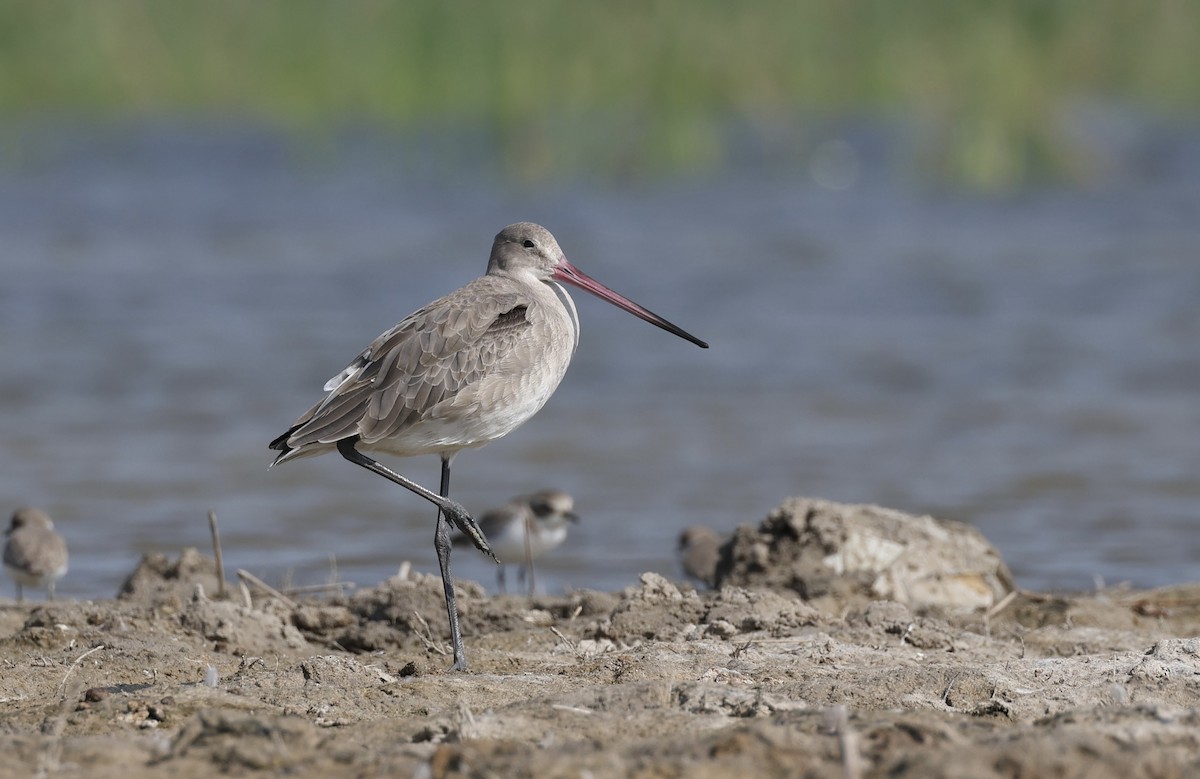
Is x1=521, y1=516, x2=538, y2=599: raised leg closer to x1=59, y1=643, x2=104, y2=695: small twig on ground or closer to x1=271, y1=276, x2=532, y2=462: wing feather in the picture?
x1=271, y1=276, x2=532, y2=462: wing feather

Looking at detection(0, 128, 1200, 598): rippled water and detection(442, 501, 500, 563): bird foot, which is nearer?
detection(442, 501, 500, 563): bird foot

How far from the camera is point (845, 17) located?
24.8 m

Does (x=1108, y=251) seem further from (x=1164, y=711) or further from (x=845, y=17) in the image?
(x=1164, y=711)

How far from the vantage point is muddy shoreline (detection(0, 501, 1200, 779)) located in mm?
3934

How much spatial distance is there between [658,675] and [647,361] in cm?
795

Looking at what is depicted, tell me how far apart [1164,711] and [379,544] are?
16.9 feet

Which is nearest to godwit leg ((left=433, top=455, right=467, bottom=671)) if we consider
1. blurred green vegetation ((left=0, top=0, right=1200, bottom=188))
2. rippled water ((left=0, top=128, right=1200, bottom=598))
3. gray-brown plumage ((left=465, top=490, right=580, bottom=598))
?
gray-brown plumage ((left=465, top=490, right=580, bottom=598))

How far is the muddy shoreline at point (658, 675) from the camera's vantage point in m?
3.93

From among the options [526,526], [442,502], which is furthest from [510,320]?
[526,526]

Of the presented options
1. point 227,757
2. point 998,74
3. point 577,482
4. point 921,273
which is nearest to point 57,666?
point 227,757

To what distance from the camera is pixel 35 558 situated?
23.3ft

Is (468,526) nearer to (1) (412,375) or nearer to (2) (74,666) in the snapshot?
(1) (412,375)

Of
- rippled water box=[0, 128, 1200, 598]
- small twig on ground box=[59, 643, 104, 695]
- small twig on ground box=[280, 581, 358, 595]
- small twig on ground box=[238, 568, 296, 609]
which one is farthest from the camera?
rippled water box=[0, 128, 1200, 598]

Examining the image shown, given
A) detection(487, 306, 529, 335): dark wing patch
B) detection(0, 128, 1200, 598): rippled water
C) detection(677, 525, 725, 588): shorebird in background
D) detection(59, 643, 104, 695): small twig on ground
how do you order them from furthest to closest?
detection(0, 128, 1200, 598): rippled water
detection(677, 525, 725, 588): shorebird in background
detection(487, 306, 529, 335): dark wing patch
detection(59, 643, 104, 695): small twig on ground
